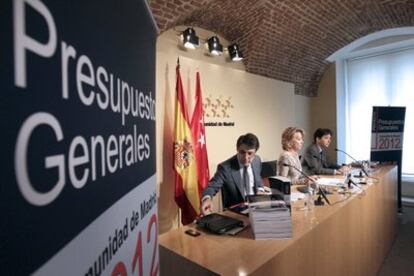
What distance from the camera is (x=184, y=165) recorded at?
3.13 m

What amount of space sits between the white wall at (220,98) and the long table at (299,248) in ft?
5.84

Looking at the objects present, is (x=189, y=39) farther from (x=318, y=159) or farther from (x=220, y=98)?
(x=318, y=159)

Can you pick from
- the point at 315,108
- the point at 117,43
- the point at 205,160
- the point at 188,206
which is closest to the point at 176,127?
the point at 205,160

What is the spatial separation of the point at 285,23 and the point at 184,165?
104 inches

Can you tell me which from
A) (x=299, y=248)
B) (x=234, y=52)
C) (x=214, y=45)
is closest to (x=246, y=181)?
(x=299, y=248)

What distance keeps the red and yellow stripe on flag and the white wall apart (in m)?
0.17

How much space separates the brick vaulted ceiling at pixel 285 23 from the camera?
3309 mm

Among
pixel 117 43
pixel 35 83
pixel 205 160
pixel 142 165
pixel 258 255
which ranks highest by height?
pixel 117 43

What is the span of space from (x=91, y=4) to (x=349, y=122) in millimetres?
6252

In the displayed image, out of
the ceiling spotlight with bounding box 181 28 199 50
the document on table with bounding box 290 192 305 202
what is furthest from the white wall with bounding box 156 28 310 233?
the document on table with bounding box 290 192 305 202

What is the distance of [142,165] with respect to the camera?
89cm

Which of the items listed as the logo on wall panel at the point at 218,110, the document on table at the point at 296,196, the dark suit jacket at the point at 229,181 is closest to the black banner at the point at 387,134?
the logo on wall panel at the point at 218,110

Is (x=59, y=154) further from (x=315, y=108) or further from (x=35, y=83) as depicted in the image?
(x=315, y=108)

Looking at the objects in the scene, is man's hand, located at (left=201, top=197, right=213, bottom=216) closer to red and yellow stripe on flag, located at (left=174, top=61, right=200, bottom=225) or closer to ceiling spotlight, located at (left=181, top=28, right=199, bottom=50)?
red and yellow stripe on flag, located at (left=174, top=61, right=200, bottom=225)
